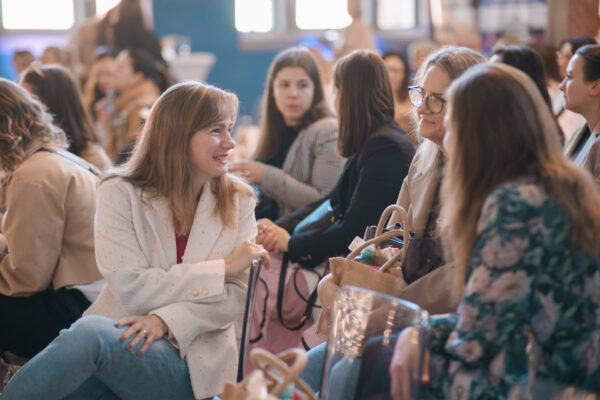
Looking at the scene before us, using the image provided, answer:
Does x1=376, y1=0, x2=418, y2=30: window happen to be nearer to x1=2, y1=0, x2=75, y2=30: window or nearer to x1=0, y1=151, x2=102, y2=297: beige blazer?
x1=2, y1=0, x2=75, y2=30: window

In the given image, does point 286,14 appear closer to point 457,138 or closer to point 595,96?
point 595,96

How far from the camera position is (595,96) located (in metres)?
2.79

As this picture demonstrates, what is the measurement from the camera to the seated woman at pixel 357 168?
2615 millimetres

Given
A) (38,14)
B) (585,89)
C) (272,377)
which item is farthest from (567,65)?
(38,14)

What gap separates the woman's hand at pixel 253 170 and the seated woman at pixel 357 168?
1.38 feet

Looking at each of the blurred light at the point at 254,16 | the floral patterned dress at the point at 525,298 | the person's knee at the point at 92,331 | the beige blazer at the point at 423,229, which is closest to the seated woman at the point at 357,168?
the beige blazer at the point at 423,229

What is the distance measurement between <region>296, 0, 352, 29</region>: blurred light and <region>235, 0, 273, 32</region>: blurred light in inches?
14.6

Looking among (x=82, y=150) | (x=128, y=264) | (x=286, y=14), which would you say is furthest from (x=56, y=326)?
(x=286, y=14)

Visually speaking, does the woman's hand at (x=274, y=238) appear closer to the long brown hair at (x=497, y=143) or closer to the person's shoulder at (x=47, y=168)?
the person's shoulder at (x=47, y=168)

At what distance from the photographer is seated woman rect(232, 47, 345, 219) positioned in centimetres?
318

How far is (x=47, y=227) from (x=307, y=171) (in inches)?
45.0

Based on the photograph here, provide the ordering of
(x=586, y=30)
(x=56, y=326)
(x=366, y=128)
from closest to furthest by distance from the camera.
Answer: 1. (x=56, y=326)
2. (x=366, y=128)
3. (x=586, y=30)

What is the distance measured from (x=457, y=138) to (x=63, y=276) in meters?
1.61

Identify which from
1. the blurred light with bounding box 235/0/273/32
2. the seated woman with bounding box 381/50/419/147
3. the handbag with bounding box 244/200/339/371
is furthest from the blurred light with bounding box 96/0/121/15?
the handbag with bounding box 244/200/339/371
